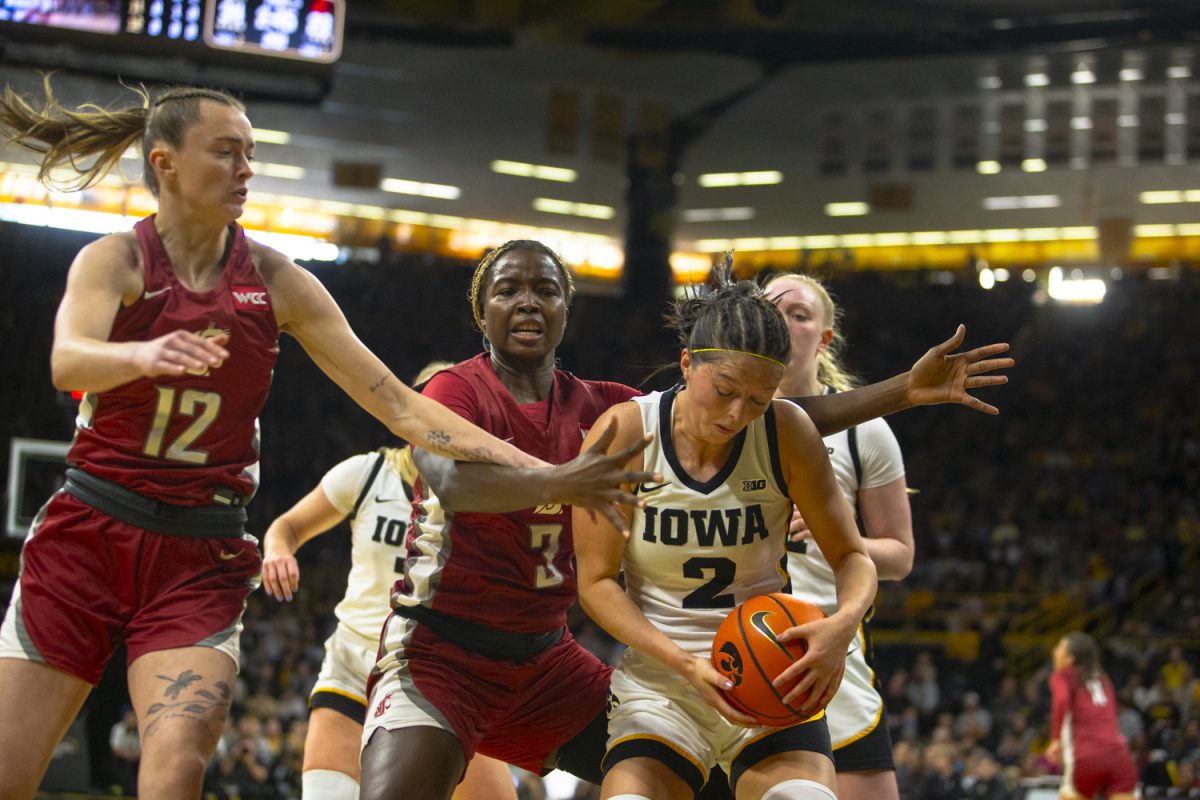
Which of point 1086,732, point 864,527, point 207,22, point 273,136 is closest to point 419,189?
point 273,136

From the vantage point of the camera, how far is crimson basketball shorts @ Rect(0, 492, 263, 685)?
129 inches

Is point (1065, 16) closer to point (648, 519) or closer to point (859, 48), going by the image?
point (859, 48)

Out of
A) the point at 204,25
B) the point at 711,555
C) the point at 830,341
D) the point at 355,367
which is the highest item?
the point at 204,25

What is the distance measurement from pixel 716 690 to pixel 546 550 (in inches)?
29.2

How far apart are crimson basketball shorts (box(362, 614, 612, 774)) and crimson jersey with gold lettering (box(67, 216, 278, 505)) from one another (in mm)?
709

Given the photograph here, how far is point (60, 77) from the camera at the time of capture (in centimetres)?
1803

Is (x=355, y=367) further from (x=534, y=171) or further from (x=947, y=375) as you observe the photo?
(x=534, y=171)

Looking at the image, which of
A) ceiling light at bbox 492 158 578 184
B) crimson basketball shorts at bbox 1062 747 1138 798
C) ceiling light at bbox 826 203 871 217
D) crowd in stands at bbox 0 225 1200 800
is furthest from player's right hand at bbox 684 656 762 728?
ceiling light at bbox 826 203 871 217

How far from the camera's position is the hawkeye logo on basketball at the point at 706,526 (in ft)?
11.8

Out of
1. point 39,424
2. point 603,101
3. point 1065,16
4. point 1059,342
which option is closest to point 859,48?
point 1065,16

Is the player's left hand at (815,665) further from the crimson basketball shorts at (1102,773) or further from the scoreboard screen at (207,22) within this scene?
the scoreboard screen at (207,22)

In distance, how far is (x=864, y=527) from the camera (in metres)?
4.75

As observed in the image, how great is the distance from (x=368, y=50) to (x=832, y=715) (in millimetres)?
17877

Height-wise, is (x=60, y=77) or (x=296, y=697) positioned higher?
(x=60, y=77)
